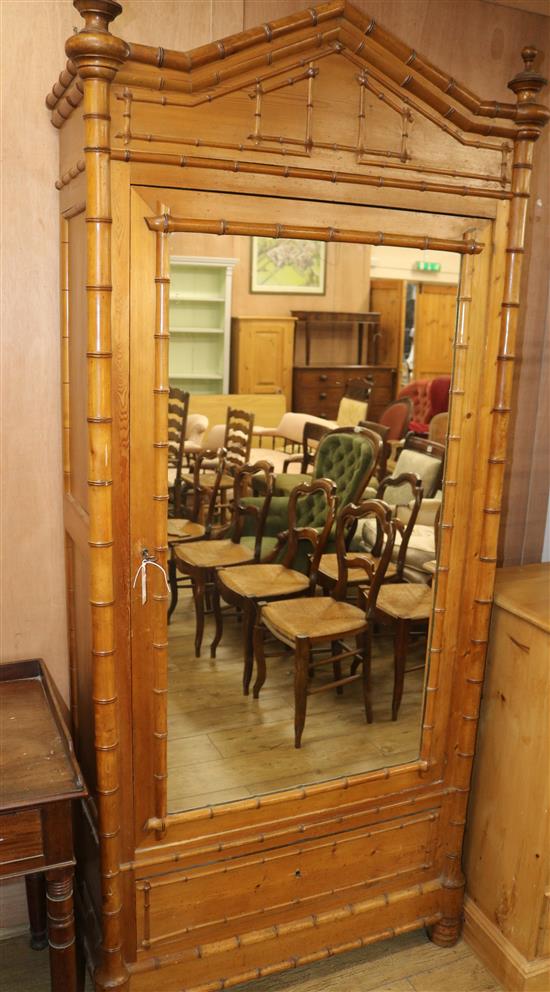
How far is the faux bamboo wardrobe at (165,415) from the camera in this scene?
1.68 m

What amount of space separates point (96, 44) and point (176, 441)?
78 cm

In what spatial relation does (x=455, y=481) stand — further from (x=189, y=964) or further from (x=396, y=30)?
(x=189, y=964)

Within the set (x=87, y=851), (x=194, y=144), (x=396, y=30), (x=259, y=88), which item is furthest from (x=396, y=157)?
(x=87, y=851)

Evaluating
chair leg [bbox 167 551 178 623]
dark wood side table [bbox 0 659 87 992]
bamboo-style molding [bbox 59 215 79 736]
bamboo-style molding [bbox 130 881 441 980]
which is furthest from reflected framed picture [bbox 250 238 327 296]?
bamboo-style molding [bbox 130 881 441 980]

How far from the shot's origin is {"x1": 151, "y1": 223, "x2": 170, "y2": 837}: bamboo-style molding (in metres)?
1.73

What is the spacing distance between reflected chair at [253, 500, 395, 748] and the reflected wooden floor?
3 cm

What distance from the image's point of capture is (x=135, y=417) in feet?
5.82

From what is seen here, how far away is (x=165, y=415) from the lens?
179 cm

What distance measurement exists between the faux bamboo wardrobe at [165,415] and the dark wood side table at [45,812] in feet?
0.39

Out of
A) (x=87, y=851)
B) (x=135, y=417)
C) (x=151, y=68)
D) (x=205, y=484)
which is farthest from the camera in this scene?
(x=87, y=851)

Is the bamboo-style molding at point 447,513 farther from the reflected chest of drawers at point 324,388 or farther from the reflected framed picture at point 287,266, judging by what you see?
the reflected framed picture at point 287,266

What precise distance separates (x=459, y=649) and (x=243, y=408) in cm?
87

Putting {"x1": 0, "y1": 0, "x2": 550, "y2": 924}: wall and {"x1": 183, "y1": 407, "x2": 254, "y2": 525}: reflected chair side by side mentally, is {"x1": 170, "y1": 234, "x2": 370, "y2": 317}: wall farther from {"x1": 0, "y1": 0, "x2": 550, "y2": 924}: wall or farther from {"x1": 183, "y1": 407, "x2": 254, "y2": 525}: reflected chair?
{"x1": 0, "y1": 0, "x2": 550, "y2": 924}: wall

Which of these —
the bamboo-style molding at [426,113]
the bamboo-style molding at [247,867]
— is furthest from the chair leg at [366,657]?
the bamboo-style molding at [426,113]
